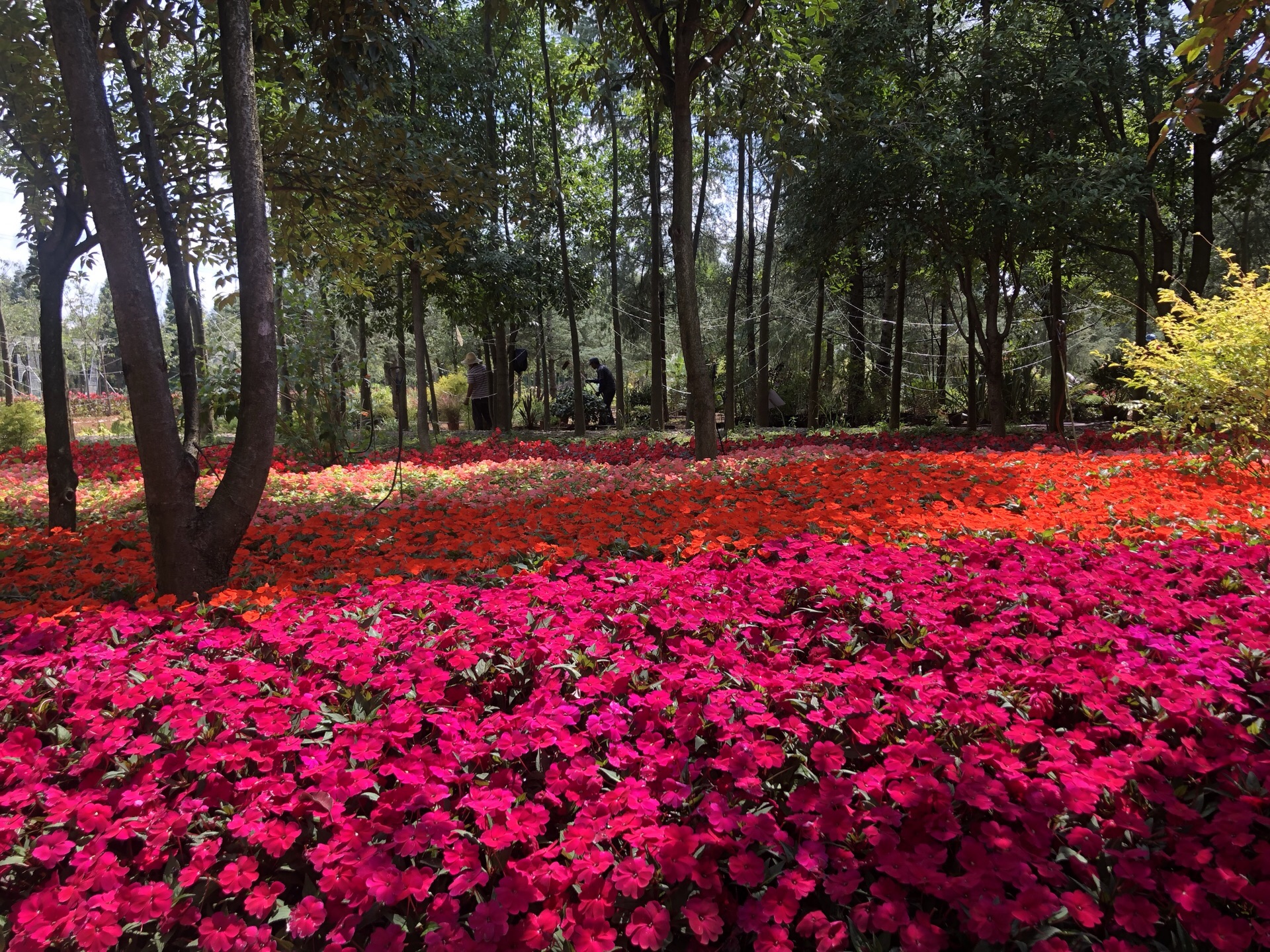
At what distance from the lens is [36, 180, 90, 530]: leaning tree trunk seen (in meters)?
4.95

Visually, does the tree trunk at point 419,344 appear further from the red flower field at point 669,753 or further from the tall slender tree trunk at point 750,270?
the red flower field at point 669,753

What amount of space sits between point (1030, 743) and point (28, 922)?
2.17 m

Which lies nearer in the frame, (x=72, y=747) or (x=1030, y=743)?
(x=1030, y=743)

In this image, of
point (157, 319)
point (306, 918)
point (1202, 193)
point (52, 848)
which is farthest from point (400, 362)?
point (1202, 193)

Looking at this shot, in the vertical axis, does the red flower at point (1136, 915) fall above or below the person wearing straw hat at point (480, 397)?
below

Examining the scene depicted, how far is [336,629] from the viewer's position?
97.3 inches

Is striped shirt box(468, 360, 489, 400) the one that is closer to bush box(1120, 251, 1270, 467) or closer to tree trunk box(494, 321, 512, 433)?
tree trunk box(494, 321, 512, 433)

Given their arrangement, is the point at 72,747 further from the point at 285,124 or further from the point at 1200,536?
the point at 285,124

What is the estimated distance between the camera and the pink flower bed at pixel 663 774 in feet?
4.52

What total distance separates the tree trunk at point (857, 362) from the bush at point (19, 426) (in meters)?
16.4

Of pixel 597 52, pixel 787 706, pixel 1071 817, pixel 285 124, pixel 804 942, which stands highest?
pixel 597 52

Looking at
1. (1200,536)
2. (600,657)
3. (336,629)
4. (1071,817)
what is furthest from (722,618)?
(1200,536)

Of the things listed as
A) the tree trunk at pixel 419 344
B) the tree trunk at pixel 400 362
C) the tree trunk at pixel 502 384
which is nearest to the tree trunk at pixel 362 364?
the tree trunk at pixel 400 362

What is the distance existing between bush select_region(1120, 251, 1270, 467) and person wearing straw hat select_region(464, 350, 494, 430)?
43.6 ft
